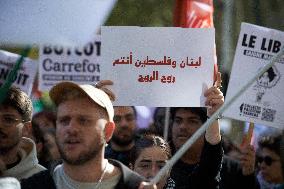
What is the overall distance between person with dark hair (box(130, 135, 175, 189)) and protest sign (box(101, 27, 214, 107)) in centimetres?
23

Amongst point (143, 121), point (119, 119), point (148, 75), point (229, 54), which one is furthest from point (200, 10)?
point (229, 54)

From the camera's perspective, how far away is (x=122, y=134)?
7.46 meters

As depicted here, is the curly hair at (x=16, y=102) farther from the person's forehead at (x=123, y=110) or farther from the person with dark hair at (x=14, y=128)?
the person's forehead at (x=123, y=110)

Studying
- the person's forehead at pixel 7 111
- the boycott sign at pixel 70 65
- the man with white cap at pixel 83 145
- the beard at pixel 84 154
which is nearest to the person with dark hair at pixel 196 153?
the man with white cap at pixel 83 145

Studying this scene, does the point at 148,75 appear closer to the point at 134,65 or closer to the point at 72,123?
the point at 134,65

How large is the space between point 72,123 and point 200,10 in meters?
3.17

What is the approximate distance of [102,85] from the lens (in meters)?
6.08

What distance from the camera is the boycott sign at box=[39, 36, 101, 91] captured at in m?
9.05

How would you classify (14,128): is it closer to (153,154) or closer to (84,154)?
(153,154)

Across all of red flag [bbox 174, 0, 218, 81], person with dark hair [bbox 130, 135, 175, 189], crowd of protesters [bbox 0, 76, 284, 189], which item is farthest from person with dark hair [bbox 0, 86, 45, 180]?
red flag [bbox 174, 0, 218, 81]

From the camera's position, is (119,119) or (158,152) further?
(119,119)

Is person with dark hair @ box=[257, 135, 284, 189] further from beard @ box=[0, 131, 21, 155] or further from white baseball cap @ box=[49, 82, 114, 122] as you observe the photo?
white baseball cap @ box=[49, 82, 114, 122]

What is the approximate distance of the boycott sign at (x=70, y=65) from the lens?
29.7ft

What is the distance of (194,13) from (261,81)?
1.50 m
